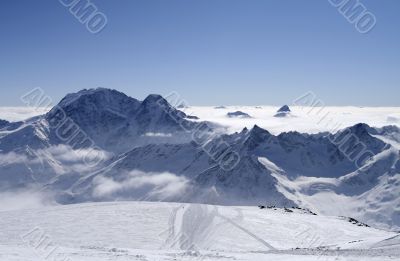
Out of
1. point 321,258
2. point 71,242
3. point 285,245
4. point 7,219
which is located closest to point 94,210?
point 7,219

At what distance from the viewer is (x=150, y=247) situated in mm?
52656

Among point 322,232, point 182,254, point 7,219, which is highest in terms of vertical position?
point 322,232

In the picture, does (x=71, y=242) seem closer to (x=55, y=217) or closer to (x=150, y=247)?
(x=150, y=247)

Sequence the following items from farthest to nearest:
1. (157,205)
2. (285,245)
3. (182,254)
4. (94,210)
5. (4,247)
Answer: (157,205)
(94,210)
(285,245)
(182,254)
(4,247)

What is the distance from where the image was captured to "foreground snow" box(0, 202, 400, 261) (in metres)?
42.5

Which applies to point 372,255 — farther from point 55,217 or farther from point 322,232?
point 55,217

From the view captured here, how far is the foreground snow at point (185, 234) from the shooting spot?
42531mm

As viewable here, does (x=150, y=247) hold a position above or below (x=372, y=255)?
below

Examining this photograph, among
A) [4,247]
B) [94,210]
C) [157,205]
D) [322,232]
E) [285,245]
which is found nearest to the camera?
[4,247]

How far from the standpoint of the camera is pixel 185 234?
2334 inches

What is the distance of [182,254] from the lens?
43.0 meters

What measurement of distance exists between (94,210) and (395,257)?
4748 centimetres

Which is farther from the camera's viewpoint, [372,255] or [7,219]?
[7,219]

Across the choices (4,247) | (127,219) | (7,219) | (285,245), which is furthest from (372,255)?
(7,219)
